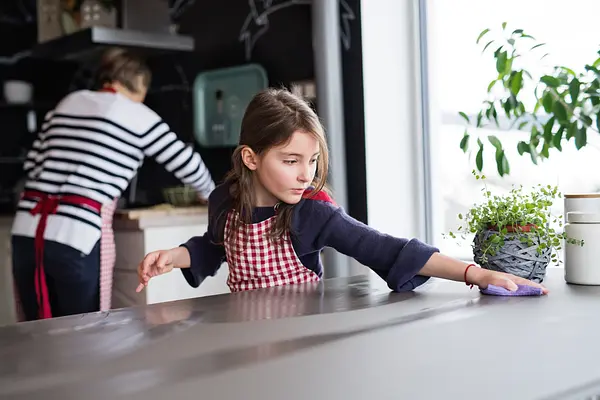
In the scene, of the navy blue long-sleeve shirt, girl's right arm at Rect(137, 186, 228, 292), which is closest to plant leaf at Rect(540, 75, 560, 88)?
the navy blue long-sleeve shirt

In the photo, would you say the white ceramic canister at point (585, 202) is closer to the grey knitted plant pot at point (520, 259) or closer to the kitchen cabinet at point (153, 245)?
the grey knitted plant pot at point (520, 259)

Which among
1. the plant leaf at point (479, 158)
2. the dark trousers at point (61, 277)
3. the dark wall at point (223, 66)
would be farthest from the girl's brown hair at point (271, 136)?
the dark trousers at point (61, 277)

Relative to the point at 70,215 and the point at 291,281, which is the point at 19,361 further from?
the point at 70,215

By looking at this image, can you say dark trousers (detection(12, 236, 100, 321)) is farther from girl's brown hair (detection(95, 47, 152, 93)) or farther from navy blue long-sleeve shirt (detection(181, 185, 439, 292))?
navy blue long-sleeve shirt (detection(181, 185, 439, 292))

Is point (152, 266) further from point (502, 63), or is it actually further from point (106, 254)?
point (106, 254)

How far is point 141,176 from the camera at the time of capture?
3.76 metres

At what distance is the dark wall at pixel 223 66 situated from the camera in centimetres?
263

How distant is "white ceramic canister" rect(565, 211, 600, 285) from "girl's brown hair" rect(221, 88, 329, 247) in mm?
471

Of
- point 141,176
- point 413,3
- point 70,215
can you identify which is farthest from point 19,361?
point 141,176

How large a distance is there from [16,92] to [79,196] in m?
1.71

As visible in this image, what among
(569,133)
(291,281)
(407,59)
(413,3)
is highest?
(413,3)

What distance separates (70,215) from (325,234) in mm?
1466

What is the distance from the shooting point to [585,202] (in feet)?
4.33

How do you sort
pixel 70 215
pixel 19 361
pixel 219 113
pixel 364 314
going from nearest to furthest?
pixel 19 361 < pixel 364 314 < pixel 70 215 < pixel 219 113
